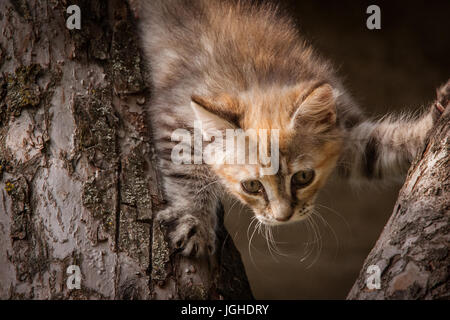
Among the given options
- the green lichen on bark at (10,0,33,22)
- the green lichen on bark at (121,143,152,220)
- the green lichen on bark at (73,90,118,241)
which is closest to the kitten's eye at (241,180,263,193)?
the green lichen on bark at (121,143,152,220)

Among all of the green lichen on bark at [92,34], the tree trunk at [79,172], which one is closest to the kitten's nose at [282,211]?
the tree trunk at [79,172]

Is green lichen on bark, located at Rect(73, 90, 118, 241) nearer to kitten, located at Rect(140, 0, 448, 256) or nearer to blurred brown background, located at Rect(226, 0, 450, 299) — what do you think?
kitten, located at Rect(140, 0, 448, 256)

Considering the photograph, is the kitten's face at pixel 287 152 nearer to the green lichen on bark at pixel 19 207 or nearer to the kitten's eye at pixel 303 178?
the kitten's eye at pixel 303 178

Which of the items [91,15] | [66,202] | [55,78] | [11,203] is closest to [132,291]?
[66,202]

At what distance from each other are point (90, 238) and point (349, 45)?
3.03 meters

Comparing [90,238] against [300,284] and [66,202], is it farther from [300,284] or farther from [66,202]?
[300,284]

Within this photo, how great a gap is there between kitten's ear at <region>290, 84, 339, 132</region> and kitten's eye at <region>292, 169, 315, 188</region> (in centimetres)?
19

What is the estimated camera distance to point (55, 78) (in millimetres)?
1905

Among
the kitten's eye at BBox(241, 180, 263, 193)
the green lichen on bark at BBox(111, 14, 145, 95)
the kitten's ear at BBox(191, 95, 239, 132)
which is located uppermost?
the green lichen on bark at BBox(111, 14, 145, 95)

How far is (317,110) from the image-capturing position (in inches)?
80.0

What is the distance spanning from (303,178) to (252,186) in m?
0.22

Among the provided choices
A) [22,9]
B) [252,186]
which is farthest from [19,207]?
[252,186]

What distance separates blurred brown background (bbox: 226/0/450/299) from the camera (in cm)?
396

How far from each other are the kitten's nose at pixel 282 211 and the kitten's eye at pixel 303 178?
10 centimetres
